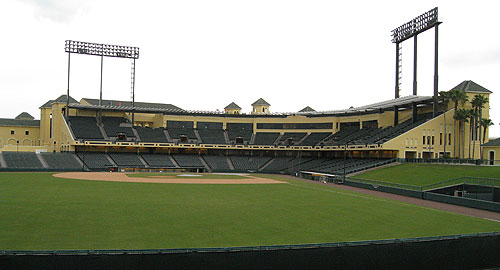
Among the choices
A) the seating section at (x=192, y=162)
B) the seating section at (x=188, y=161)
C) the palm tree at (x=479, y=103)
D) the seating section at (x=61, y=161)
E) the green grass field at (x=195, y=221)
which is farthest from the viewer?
the seating section at (x=188, y=161)

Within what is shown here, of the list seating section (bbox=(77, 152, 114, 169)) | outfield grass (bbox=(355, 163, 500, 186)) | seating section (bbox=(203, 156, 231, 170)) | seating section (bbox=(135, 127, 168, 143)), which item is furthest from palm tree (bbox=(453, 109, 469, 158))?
seating section (bbox=(77, 152, 114, 169))

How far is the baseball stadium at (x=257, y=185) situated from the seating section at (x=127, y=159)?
15.3 inches

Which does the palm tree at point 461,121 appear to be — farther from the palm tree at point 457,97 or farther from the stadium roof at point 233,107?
the stadium roof at point 233,107

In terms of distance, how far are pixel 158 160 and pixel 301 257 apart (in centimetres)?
6861

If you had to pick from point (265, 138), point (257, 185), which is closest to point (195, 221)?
point (257, 185)

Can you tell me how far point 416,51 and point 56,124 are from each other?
73.7 m

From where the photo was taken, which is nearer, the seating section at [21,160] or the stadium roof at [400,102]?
the stadium roof at [400,102]

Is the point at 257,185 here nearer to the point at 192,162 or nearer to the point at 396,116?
the point at 192,162

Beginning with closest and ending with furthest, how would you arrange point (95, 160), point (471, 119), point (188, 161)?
point (471, 119), point (95, 160), point (188, 161)

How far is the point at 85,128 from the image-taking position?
262 ft

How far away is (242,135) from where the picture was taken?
91875 millimetres

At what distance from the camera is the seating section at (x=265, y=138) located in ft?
290

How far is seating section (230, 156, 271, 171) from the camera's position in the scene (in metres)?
82.1

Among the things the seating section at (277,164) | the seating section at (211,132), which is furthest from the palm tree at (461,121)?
the seating section at (211,132)
